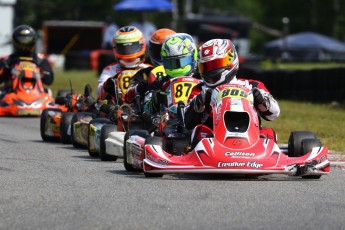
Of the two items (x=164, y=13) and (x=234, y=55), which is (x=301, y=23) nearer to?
(x=164, y=13)

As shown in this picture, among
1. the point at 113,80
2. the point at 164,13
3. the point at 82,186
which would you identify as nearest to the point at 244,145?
the point at 82,186

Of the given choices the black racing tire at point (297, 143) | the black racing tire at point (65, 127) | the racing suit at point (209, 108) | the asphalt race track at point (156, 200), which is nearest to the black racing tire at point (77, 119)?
the black racing tire at point (65, 127)

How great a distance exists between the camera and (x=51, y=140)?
45.6ft

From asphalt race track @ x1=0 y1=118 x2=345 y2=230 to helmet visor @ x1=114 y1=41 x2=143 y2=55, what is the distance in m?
3.50

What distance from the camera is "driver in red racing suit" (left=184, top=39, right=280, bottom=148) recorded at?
31.4ft

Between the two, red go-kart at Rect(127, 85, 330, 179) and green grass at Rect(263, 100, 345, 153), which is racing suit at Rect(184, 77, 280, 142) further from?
green grass at Rect(263, 100, 345, 153)

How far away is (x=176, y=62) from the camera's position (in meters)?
11.1

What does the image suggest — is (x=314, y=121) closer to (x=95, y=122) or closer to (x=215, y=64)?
(x=95, y=122)

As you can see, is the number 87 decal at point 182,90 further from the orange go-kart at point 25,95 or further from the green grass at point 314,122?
the orange go-kart at point 25,95

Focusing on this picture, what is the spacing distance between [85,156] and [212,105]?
2.60 metres

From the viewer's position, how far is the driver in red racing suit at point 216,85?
956cm

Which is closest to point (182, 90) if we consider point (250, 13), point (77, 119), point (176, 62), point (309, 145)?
point (176, 62)

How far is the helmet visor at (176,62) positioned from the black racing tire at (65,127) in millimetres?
2479

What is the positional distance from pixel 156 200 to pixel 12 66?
35.3ft
